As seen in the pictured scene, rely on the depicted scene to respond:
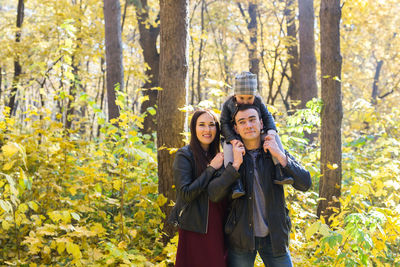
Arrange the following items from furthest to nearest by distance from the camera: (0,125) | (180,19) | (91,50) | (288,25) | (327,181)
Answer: (288,25), (91,50), (327,181), (180,19), (0,125)

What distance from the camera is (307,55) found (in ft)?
37.1

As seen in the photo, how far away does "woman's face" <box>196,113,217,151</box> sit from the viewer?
3.16 metres

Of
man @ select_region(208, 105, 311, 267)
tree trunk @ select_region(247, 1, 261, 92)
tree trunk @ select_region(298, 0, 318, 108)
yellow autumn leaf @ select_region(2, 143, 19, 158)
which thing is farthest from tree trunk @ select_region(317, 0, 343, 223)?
tree trunk @ select_region(247, 1, 261, 92)

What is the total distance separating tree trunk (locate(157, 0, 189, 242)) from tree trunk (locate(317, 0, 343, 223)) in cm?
258

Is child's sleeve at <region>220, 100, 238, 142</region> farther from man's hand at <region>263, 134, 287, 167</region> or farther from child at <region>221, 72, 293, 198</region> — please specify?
man's hand at <region>263, 134, 287, 167</region>

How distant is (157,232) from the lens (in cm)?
473

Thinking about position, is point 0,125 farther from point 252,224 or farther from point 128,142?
point 252,224

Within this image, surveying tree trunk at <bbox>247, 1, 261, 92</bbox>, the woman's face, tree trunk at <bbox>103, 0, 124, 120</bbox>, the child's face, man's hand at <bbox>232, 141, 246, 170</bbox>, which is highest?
tree trunk at <bbox>247, 1, 261, 92</bbox>

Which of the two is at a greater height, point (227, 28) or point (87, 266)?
point (227, 28)

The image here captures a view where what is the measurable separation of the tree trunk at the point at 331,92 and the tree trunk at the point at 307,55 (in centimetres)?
560

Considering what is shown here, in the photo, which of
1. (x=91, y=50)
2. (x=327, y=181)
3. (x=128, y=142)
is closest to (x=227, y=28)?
(x=91, y=50)

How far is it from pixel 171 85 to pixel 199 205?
80.4 inches

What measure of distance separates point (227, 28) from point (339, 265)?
47.4ft

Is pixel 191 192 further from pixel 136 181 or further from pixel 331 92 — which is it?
pixel 331 92
